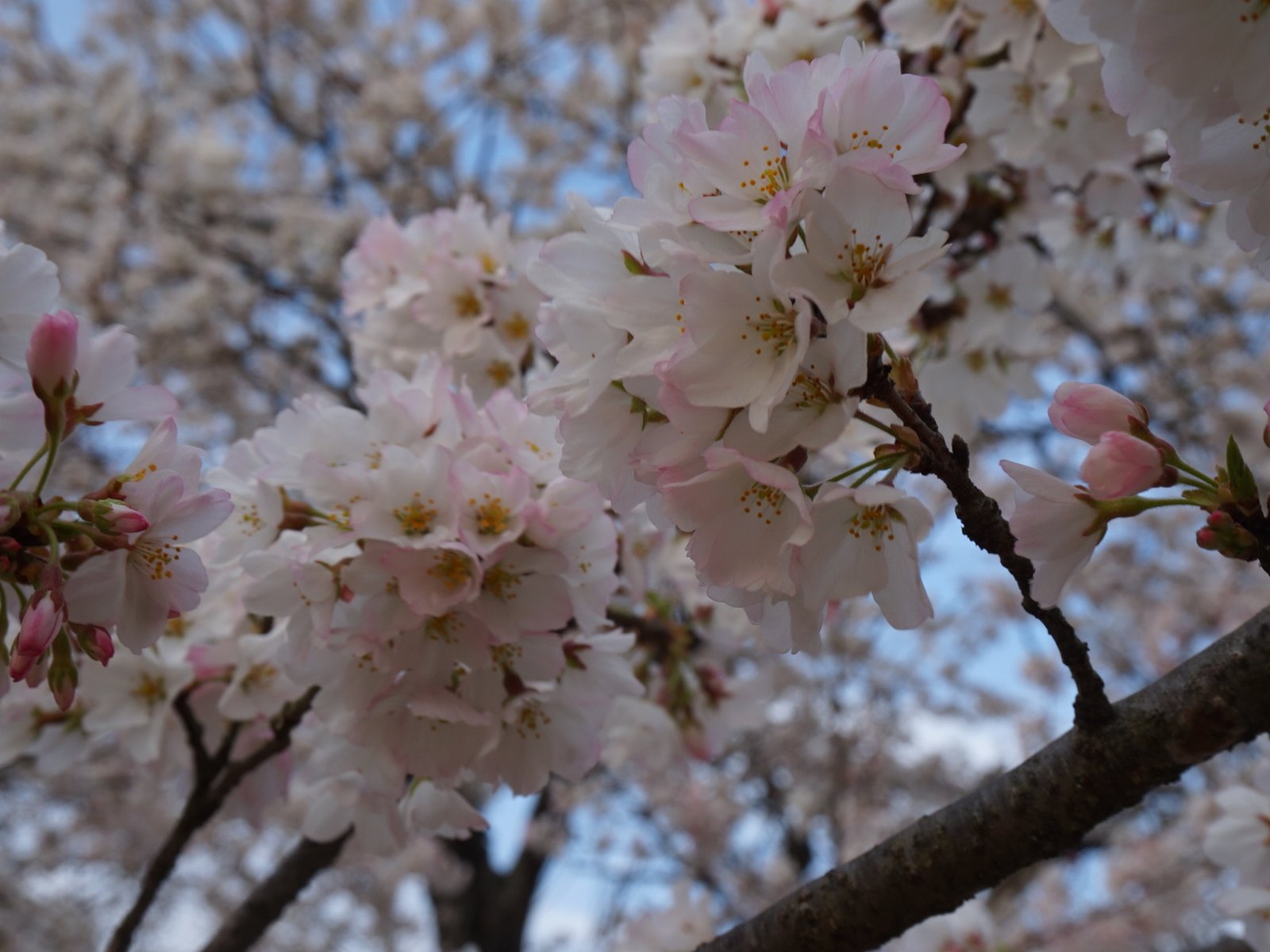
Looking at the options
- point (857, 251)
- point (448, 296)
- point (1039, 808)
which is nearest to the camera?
point (857, 251)

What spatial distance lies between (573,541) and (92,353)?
554 millimetres

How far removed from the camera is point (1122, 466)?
2.75 feet

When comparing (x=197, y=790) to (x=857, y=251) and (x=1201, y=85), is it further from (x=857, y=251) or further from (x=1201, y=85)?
(x=1201, y=85)

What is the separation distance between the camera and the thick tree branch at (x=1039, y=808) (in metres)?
0.96

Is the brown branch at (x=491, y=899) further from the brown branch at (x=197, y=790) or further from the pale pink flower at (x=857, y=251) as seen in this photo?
the pale pink flower at (x=857, y=251)

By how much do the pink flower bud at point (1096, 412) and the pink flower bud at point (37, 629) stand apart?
923 mm

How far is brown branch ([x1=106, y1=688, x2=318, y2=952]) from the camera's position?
153 centimetres

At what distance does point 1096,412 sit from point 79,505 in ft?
3.12

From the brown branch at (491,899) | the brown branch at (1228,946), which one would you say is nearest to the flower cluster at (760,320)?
the brown branch at (1228,946)

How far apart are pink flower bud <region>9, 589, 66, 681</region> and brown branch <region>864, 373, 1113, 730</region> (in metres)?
0.73

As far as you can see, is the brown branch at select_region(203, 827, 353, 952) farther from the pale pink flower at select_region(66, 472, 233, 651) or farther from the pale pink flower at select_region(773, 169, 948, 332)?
the pale pink flower at select_region(773, 169, 948, 332)

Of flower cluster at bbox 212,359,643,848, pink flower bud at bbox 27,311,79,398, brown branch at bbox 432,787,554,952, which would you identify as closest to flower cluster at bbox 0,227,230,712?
pink flower bud at bbox 27,311,79,398

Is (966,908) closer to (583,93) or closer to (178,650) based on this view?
(178,650)

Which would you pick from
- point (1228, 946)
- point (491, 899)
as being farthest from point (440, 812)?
point (491, 899)
